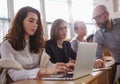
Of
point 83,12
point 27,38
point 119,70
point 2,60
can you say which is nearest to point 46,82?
point 2,60

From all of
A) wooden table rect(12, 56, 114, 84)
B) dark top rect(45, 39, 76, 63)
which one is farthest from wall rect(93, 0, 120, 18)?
wooden table rect(12, 56, 114, 84)

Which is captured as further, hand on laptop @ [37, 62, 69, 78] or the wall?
the wall

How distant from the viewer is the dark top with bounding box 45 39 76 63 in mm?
2463

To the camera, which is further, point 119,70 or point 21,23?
point 119,70

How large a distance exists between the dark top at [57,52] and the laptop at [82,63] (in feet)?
2.83

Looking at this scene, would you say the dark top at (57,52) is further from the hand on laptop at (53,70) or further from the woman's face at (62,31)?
the hand on laptop at (53,70)

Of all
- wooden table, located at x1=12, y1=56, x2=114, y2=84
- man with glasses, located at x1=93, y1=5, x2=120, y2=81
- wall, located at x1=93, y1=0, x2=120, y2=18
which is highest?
wall, located at x1=93, y1=0, x2=120, y2=18

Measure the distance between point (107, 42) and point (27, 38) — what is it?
41.4 inches

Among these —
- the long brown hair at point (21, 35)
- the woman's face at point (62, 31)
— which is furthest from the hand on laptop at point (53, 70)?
the woman's face at point (62, 31)

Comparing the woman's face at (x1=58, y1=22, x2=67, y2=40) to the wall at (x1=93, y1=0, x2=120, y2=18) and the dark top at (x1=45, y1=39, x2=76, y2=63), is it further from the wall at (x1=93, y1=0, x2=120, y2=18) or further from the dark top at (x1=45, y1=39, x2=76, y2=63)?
the wall at (x1=93, y1=0, x2=120, y2=18)

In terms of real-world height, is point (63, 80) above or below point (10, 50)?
below

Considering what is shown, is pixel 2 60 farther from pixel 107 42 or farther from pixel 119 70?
pixel 107 42

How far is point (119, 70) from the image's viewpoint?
82.1 inches

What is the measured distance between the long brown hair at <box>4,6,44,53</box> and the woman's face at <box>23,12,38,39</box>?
25 millimetres
